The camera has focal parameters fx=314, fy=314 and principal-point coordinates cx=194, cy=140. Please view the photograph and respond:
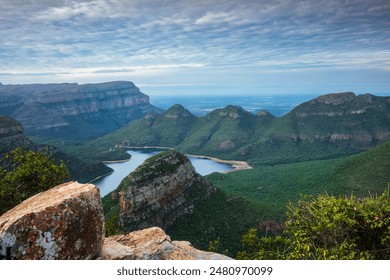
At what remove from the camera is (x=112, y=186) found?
72.6 m

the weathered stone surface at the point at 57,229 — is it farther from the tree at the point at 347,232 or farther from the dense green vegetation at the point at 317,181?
the dense green vegetation at the point at 317,181

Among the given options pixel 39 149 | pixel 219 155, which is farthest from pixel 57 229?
pixel 219 155

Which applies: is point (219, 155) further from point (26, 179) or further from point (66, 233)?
point (66, 233)

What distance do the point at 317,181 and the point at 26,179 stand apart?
5217 centimetres

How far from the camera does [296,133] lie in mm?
107375

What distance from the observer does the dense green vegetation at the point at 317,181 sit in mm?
46656

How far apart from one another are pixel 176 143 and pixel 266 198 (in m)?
85.3

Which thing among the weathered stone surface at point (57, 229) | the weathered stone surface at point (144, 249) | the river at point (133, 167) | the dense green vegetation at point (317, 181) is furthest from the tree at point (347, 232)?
the river at point (133, 167)

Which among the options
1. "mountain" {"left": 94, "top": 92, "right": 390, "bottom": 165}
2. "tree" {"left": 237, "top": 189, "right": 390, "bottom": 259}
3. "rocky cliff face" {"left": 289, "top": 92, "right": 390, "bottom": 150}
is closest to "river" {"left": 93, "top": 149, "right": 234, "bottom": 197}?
"mountain" {"left": 94, "top": 92, "right": 390, "bottom": 165}

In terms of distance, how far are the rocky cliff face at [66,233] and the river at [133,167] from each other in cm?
6408

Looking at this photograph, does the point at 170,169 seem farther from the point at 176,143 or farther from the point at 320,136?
the point at 176,143

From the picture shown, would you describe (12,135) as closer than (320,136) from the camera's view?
Yes
